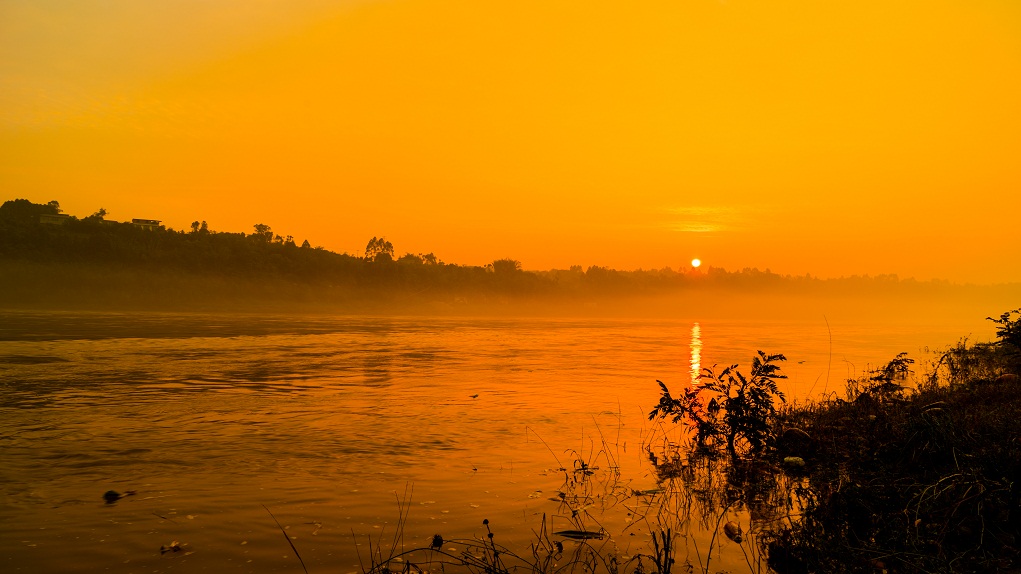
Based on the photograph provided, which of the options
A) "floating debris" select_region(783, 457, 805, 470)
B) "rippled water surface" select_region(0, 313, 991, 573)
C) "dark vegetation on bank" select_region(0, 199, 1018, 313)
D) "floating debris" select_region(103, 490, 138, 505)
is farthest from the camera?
"dark vegetation on bank" select_region(0, 199, 1018, 313)

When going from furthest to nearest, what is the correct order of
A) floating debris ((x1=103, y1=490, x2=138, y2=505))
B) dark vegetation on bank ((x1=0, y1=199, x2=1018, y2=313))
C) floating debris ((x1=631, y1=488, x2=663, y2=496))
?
1. dark vegetation on bank ((x1=0, y1=199, x2=1018, y2=313))
2. floating debris ((x1=631, y1=488, x2=663, y2=496))
3. floating debris ((x1=103, y1=490, x2=138, y2=505))

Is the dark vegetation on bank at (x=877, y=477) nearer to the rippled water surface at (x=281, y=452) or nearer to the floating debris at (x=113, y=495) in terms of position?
the rippled water surface at (x=281, y=452)

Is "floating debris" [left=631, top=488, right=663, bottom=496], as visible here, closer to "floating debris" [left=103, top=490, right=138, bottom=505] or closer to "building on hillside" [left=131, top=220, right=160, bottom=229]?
"floating debris" [left=103, top=490, right=138, bottom=505]

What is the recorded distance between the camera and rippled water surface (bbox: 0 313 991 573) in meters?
6.85

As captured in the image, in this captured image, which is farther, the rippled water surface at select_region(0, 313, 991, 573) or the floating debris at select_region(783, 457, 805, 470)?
the floating debris at select_region(783, 457, 805, 470)

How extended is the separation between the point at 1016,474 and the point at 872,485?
4.79 ft

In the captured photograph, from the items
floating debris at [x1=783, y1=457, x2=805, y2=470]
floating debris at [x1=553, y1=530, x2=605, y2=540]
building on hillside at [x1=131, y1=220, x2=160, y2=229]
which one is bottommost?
floating debris at [x1=553, y1=530, x2=605, y2=540]

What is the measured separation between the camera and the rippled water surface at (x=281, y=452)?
6.85 metres

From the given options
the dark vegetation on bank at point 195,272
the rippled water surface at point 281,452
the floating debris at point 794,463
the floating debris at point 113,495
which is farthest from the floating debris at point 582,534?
the dark vegetation on bank at point 195,272

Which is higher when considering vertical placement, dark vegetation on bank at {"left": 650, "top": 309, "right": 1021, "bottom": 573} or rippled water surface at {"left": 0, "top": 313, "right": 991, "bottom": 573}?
dark vegetation on bank at {"left": 650, "top": 309, "right": 1021, "bottom": 573}

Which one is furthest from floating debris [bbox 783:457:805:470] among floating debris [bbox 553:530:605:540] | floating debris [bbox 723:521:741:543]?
floating debris [bbox 553:530:605:540]

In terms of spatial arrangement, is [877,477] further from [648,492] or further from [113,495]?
[113,495]

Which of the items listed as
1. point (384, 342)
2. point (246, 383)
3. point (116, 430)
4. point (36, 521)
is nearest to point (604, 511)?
point (36, 521)

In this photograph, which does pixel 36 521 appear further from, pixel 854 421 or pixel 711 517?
pixel 854 421
